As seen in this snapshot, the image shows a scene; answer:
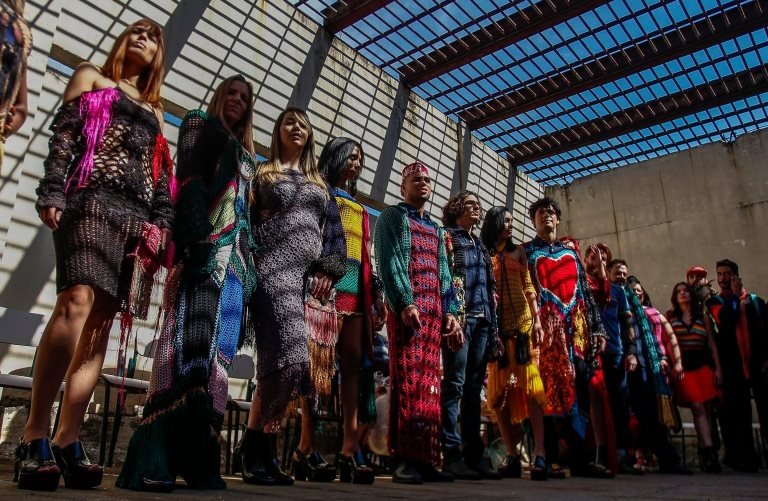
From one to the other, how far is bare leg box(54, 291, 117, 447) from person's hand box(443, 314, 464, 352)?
6.03ft

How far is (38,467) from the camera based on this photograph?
162cm

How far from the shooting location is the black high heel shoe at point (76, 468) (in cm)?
175

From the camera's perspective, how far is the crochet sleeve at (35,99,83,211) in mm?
1806

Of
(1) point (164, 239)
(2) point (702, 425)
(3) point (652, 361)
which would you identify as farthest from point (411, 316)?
(2) point (702, 425)

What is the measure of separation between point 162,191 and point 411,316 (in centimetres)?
144

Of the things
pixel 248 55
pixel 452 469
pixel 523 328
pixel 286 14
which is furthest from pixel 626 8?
pixel 452 469

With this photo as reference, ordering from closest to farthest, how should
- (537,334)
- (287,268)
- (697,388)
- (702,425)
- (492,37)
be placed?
(287,268) < (537,334) < (702,425) < (697,388) < (492,37)

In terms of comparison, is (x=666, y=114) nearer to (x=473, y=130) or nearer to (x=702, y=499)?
(x=473, y=130)

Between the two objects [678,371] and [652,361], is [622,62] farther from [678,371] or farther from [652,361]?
[652,361]

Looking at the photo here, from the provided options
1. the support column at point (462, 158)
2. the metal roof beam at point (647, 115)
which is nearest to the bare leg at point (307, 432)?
the support column at point (462, 158)

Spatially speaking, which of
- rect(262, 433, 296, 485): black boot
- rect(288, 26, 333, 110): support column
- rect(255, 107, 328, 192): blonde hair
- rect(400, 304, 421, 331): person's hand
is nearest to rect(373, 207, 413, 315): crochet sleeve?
rect(400, 304, 421, 331): person's hand

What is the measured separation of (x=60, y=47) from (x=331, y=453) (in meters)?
4.78

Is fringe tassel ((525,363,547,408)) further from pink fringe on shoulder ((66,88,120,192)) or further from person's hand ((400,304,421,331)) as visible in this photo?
pink fringe on shoulder ((66,88,120,192))

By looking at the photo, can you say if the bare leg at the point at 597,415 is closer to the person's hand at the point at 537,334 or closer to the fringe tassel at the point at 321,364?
the person's hand at the point at 537,334
